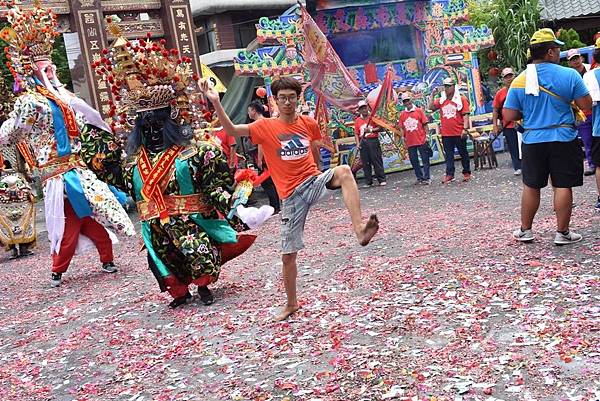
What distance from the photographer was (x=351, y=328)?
14.8ft

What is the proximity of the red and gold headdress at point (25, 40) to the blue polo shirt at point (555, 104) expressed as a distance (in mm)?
5103

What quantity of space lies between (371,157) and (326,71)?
1838mm

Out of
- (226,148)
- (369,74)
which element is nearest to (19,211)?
(226,148)

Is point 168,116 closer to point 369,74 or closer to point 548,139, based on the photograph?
point 548,139

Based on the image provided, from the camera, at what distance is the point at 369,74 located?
589 inches

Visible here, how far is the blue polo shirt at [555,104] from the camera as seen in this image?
579 cm

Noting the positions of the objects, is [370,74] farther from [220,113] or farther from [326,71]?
[220,113]

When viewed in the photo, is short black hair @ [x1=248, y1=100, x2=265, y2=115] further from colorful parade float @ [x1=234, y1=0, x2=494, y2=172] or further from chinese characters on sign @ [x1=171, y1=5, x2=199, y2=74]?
chinese characters on sign @ [x1=171, y1=5, x2=199, y2=74]

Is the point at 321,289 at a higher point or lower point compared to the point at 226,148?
lower

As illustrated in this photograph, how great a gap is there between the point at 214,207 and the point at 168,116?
83 cm

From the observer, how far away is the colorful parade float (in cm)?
1414

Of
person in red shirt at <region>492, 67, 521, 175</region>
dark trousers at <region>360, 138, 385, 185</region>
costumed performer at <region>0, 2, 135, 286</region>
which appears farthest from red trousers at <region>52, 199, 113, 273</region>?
dark trousers at <region>360, 138, 385, 185</region>

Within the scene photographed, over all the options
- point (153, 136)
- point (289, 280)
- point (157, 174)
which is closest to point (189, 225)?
point (157, 174)

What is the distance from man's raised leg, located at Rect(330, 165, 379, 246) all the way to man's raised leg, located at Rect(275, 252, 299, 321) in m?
0.64
